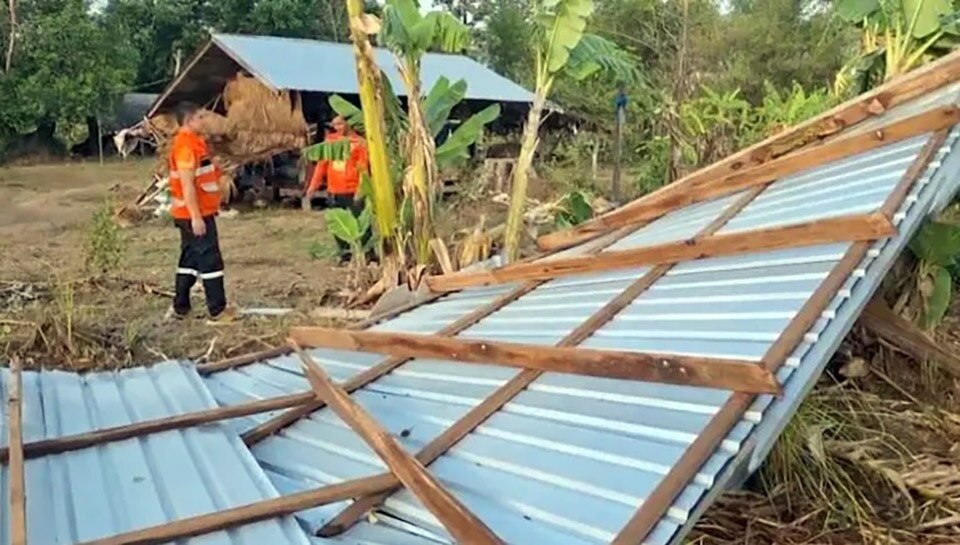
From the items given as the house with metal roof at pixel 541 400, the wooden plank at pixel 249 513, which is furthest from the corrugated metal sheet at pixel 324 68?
the wooden plank at pixel 249 513

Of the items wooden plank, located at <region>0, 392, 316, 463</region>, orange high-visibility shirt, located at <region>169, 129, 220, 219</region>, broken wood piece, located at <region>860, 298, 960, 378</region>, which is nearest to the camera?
wooden plank, located at <region>0, 392, 316, 463</region>

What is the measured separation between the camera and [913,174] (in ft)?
11.0

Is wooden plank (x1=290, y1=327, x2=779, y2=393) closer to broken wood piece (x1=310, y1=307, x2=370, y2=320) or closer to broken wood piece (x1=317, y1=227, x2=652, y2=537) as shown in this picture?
broken wood piece (x1=317, y1=227, x2=652, y2=537)

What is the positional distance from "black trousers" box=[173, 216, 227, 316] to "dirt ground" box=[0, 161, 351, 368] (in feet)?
0.66

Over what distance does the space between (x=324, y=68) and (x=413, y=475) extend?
15.4 meters

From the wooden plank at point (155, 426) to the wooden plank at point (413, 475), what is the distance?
203mm

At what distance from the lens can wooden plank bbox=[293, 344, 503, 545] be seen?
2.07 m

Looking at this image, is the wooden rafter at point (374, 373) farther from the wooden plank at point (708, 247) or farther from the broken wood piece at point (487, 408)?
the broken wood piece at point (487, 408)

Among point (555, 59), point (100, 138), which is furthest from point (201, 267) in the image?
point (100, 138)

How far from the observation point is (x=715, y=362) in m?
2.38

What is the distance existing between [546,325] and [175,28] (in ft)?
95.9

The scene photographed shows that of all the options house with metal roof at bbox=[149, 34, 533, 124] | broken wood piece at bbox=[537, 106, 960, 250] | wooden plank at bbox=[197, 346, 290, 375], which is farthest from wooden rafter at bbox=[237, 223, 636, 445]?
house with metal roof at bbox=[149, 34, 533, 124]

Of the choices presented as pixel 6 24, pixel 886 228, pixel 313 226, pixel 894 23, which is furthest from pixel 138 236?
pixel 6 24

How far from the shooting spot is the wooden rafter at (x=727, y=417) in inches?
78.8
